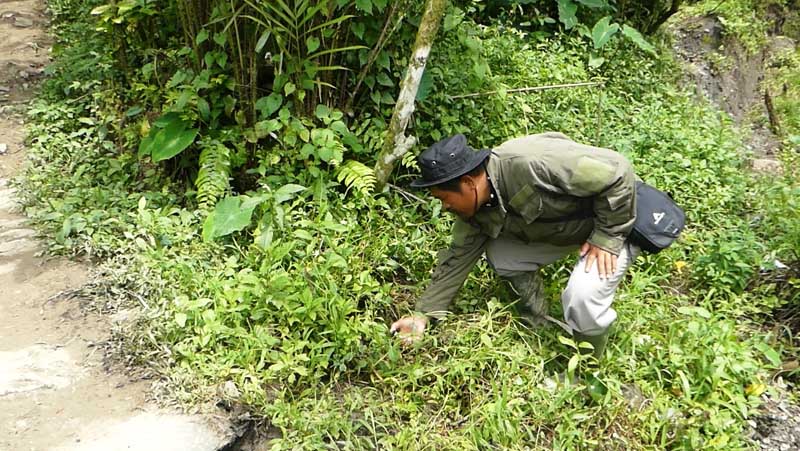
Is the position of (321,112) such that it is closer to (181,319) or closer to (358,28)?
(358,28)

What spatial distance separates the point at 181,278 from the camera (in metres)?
3.36

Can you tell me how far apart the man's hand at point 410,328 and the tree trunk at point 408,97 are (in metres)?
1.01

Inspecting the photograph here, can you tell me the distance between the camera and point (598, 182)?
2820mm

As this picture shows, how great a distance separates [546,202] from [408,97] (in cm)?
118

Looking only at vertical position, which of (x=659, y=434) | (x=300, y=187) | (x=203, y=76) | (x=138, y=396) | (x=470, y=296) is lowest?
(x=659, y=434)

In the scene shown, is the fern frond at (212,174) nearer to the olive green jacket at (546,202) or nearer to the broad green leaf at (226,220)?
Result: the broad green leaf at (226,220)

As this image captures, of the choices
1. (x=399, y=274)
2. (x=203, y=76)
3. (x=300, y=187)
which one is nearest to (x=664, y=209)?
(x=399, y=274)

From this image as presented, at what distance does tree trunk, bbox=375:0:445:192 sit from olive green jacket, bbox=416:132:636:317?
813 millimetres

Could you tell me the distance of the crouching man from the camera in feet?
9.50

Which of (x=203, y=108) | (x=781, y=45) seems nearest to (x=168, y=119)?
(x=203, y=108)

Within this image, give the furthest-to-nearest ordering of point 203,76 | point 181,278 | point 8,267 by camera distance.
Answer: point 203,76
point 8,267
point 181,278

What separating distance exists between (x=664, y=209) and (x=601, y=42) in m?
2.47

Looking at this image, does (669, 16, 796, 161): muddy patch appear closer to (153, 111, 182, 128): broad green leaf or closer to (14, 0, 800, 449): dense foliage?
(14, 0, 800, 449): dense foliage

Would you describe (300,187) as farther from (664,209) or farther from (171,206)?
(664,209)
